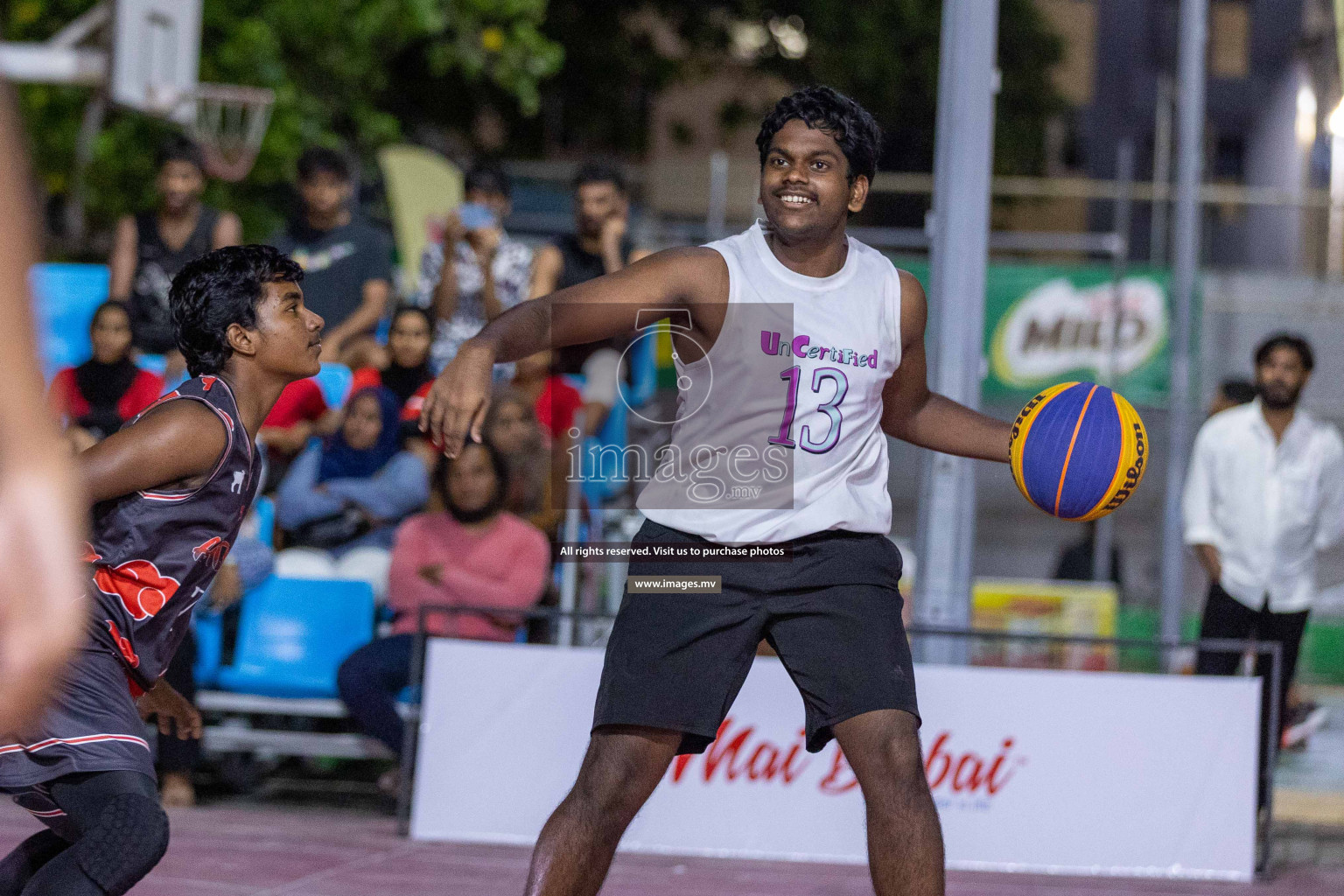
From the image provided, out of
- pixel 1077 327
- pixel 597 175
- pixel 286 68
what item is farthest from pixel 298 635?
pixel 286 68

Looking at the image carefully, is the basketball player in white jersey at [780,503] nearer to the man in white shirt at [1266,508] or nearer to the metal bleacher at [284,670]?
the metal bleacher at [284,670]

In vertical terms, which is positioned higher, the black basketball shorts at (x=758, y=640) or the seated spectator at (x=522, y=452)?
the seated spectator at (x=522, y=452)

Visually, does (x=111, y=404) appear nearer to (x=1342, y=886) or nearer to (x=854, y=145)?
(x=854, y=145)

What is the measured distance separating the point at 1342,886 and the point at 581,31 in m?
17.7

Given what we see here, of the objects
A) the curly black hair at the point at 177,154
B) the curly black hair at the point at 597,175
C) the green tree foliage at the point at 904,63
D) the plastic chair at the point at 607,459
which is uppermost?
the green tree foliage at the point at 904,63

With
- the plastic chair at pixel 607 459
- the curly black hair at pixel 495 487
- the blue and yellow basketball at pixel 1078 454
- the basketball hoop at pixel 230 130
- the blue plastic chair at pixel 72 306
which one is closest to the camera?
the blue and yellow basketball at pixel 1078 454

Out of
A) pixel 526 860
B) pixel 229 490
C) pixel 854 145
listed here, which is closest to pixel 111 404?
pixel 526 860

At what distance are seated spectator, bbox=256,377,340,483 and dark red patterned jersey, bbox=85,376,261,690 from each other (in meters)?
5.03

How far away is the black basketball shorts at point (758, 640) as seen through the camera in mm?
3592

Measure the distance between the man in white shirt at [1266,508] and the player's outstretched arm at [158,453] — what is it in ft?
17.6

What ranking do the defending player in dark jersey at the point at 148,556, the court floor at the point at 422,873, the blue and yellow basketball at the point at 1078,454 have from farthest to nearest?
the court floor at the point at 422,873 → the blue and yellow basketball at the point at 1078,454 → the defending player in dark jersey at the point at 148,556

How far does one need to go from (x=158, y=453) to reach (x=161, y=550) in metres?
0.23

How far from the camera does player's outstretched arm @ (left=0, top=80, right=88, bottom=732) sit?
4.25 ft

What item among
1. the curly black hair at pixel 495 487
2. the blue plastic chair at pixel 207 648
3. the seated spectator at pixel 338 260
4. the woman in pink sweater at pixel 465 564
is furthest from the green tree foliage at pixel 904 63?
the blue plastic chair at pixel 207 648
